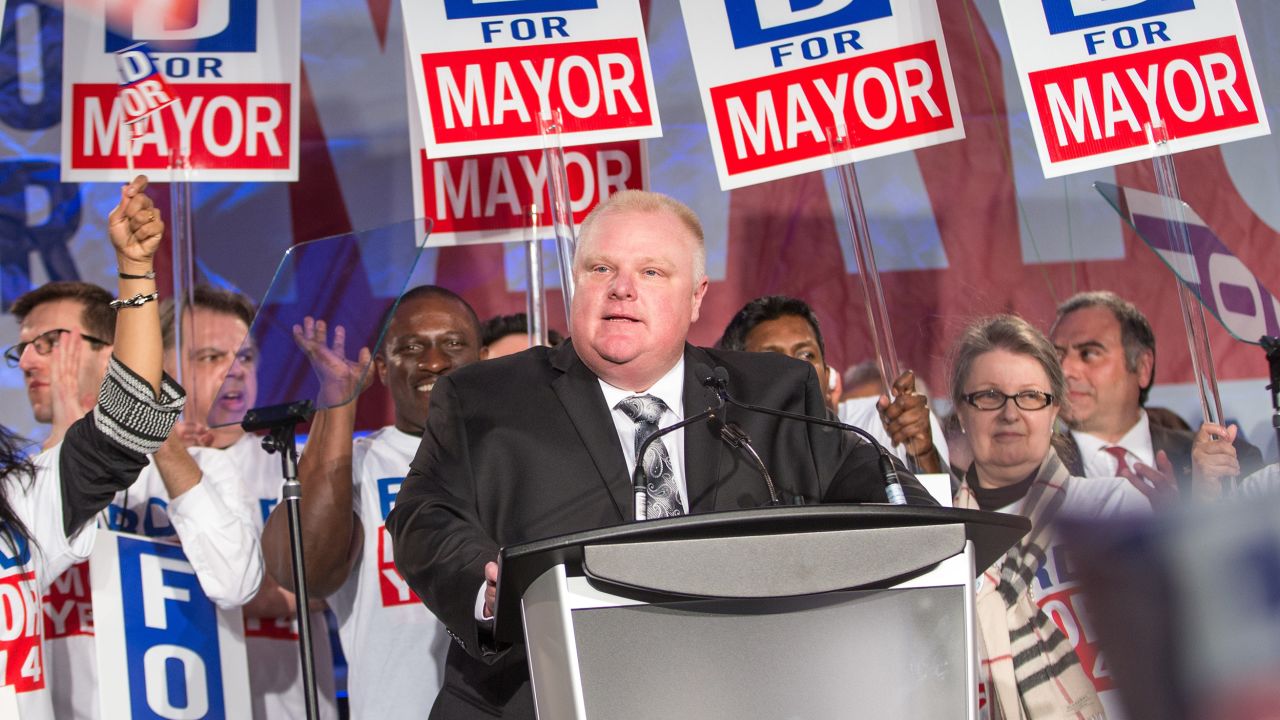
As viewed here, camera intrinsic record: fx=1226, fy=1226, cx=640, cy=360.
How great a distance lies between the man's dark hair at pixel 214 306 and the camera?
3.70 meters

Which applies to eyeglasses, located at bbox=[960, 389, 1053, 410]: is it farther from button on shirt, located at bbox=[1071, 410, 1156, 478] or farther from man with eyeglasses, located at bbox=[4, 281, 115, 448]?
man with eyeglasses, located at bbox=[4, 281, 115, 448]

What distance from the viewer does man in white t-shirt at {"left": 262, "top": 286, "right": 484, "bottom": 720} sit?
123 inches

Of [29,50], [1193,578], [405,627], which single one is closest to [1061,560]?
[1193,578]

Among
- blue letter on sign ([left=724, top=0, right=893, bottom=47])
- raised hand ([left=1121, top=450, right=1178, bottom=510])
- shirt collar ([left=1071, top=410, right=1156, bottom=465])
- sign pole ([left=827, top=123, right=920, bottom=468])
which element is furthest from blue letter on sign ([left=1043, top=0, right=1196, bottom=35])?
raised hand ([left=1121, top=450, right=1178, bottom=510])

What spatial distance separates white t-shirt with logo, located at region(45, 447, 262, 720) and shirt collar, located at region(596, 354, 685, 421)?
1481 millimetres

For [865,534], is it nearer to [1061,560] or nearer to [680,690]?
[680,690]

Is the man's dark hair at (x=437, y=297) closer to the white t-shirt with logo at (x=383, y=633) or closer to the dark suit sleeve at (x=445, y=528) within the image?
the white t-shirt with logo at (x=383, y=633)

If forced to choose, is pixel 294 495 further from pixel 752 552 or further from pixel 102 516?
pixel 752 552

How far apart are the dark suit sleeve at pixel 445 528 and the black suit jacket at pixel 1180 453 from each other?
2139 millimetres

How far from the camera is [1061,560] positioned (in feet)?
10.5

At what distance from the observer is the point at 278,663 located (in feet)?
11.6

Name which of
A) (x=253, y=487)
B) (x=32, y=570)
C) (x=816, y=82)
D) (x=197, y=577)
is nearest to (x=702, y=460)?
(x=32, y=570)

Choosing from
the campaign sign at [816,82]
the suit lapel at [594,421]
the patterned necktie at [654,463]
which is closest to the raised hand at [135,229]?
the suit lapel at [594,421]

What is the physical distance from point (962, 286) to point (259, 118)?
7.73 feet
